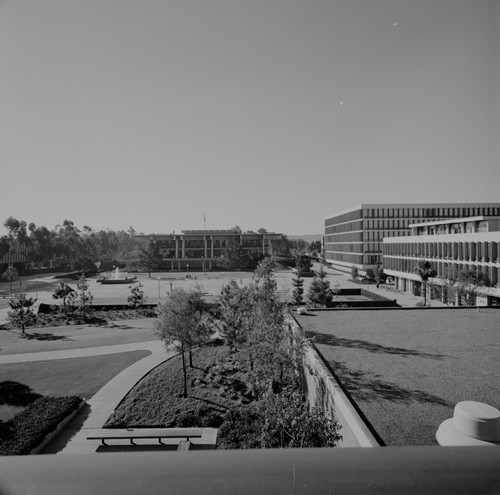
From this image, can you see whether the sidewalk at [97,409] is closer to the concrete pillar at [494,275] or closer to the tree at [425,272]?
the concrete pillar at [494,275]

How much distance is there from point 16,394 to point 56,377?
2.38 m

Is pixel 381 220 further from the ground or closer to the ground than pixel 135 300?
further from the ground

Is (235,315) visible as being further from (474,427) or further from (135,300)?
(474,427)

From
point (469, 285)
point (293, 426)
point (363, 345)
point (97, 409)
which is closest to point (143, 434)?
point (97, 409)

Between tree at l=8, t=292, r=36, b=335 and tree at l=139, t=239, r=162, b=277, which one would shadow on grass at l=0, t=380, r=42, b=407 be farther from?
tree at l=139, t=239, r=162, b=277

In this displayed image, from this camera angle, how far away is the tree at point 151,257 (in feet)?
294

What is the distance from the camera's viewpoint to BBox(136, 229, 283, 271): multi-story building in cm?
9819

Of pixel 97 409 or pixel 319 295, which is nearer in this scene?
pixel 97 409

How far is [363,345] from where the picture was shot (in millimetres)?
15352

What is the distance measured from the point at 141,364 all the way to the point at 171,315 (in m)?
3.81

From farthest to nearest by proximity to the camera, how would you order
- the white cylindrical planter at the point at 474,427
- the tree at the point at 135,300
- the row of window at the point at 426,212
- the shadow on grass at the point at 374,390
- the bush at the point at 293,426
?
the row of window at the point at 426,212, the tree at the point at 135,300, the shadow on grass at the point at 374,390, the bush at the point at 293,426, the white cylindrical planter at the point at 474,427

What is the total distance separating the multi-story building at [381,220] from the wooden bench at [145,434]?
206 feet

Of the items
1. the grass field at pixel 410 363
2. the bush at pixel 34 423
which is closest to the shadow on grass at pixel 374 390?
the grass field at pixel 410 363

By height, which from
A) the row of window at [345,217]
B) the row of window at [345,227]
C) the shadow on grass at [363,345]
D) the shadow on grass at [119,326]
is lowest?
the shadow on grass at [119,326]
